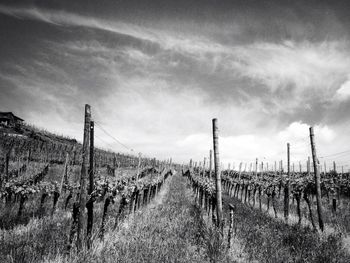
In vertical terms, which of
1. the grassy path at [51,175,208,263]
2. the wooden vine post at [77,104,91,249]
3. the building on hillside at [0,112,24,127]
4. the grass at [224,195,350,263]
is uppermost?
the building on hillside at [0,112,24,127]

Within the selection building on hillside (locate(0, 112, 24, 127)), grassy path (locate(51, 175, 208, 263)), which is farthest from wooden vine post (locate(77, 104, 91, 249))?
building on hillside (locate(0, 112, 24, 127))

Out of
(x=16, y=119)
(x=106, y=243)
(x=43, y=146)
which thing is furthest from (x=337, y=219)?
(x=16, y=119)

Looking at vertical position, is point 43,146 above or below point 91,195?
above

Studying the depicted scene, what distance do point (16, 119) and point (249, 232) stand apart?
76742 millimetres

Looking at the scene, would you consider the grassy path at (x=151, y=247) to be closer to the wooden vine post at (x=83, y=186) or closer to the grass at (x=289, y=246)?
the wooden vine post at (x=83, y=186)

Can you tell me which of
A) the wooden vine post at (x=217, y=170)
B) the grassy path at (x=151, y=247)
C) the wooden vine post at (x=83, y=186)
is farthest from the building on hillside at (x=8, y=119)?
the wooden vine post at (x=217, y=170)

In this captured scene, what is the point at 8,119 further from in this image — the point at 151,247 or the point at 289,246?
the point at 289,246

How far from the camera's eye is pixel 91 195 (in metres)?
6.41

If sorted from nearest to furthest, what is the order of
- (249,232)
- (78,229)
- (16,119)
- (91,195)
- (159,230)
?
(78,229), (91,195), (159,230), (249,232), (16,119)

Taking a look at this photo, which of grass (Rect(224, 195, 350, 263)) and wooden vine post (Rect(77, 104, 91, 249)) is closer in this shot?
wooden vine post (Rect(77, 104, 91, 249))

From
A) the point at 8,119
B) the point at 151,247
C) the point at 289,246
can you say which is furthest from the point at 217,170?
the point at 8,119

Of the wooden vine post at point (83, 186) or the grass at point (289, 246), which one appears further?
the grass at point (289, 246)

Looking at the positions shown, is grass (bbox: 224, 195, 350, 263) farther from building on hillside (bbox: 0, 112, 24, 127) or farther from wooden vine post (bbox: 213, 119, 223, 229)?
building on hillside (bbox: 0, 112, 24, 127)

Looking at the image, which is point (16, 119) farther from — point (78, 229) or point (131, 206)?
point (78, 229)
